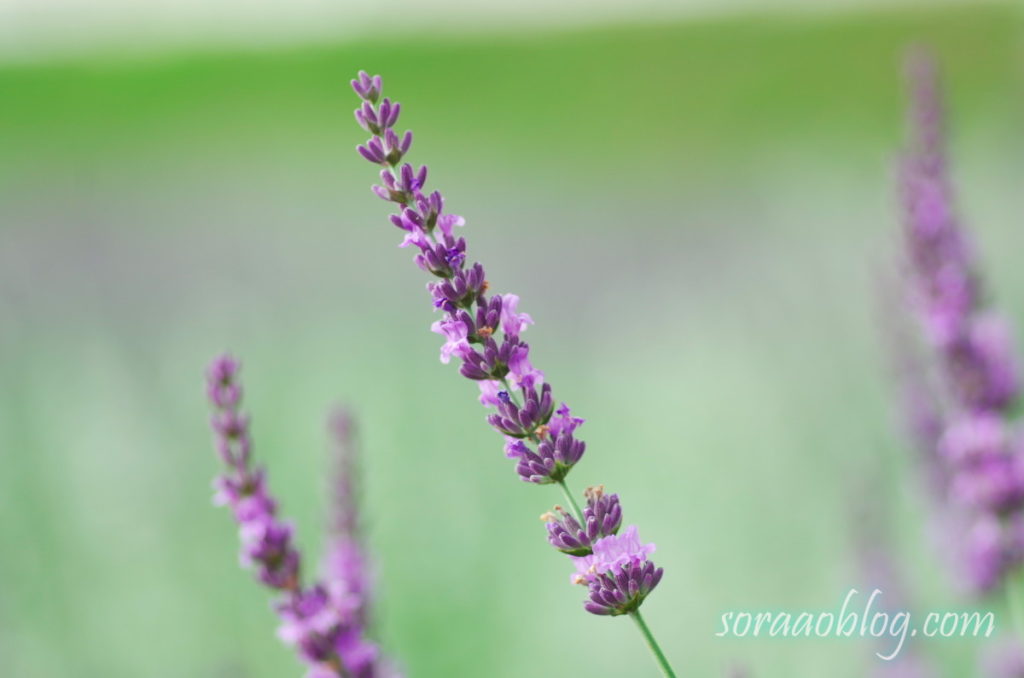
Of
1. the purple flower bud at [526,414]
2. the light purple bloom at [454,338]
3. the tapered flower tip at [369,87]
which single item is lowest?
the purple flower bud at [526,414]

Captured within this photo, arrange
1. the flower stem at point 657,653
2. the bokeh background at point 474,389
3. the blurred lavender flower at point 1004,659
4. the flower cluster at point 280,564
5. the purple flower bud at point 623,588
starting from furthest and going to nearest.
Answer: the bokeh background at point 474,389, the blurred lavender flower at point 1004,659, the flower cluster at point 280,564, the purple flower bud at point 623,588, the flower stem at point 657,653

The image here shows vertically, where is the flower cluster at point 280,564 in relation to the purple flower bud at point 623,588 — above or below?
above

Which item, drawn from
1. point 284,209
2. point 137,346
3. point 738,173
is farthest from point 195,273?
point 738,173

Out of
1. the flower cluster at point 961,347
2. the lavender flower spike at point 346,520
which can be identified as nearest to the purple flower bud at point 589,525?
the lavender flower spike at point 346,520

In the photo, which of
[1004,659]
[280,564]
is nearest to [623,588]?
[280,564]

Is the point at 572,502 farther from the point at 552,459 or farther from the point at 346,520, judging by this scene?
the point at 346,520

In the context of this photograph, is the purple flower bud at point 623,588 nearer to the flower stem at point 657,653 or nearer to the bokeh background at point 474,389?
the flower stem at point 657,653

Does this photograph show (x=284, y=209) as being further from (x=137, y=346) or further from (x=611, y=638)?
(x=611, y=638)
